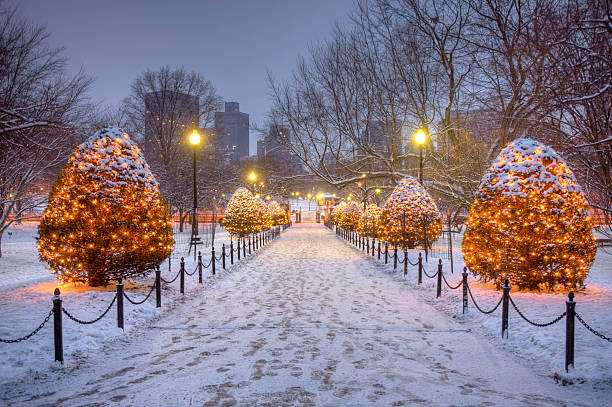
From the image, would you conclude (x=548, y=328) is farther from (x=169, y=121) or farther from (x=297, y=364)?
(x=169, y=121)

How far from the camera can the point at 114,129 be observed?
991cm

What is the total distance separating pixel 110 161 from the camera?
9281mm

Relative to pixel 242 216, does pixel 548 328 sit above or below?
below

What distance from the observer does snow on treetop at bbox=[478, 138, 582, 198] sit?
864 cm

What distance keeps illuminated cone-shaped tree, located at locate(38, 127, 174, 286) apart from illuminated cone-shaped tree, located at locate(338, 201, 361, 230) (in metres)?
29.8

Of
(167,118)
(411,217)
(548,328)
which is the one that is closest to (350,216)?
(167,118)

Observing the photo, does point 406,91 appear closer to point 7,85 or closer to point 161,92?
point 7,85

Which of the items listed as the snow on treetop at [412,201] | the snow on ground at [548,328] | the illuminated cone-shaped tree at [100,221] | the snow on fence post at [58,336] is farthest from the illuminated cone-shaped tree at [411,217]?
the snow on fence post at [58,336]

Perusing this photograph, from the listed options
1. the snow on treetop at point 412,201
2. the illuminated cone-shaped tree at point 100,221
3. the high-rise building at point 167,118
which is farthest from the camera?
the high-rise building at point 167,118

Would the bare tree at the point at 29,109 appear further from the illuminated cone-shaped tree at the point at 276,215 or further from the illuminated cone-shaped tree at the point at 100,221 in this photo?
the illuminated cone-shaped tree at the point at 276,215

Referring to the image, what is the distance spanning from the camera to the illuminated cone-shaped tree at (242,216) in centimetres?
3134

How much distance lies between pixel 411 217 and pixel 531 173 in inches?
391

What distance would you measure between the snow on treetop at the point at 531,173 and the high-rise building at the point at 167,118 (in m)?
30.2

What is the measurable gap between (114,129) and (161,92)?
27.8 m
